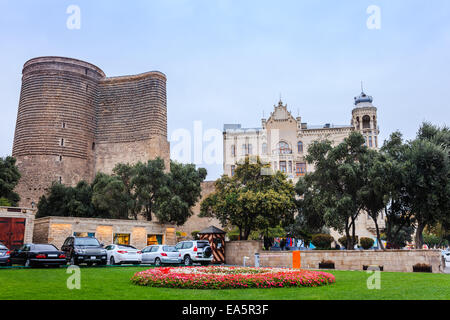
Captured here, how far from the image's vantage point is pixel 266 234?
33969 millimetres

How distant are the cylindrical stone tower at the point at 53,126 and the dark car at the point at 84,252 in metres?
34.7

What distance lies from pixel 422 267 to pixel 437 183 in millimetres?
6057

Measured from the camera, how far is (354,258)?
23391 millimetres

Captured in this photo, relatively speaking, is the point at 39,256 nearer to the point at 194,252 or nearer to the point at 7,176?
the point at 194,252

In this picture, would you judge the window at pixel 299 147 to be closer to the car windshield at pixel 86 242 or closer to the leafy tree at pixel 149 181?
the leafy tree at pixel 149 181

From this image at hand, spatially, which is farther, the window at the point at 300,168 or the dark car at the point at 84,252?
the window at the point at 300,168

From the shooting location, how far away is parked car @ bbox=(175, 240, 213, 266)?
81.3ft

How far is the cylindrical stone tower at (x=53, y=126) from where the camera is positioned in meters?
54.3

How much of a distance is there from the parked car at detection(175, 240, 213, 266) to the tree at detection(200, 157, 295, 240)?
6.35 meters

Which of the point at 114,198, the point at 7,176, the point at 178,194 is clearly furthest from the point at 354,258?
the point at 7,176

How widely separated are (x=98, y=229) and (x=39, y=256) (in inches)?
594

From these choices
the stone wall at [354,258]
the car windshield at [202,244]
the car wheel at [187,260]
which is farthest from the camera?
the car windshield at [202,244]

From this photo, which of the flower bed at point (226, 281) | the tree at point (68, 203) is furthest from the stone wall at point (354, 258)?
the tree at point (68, 203)
